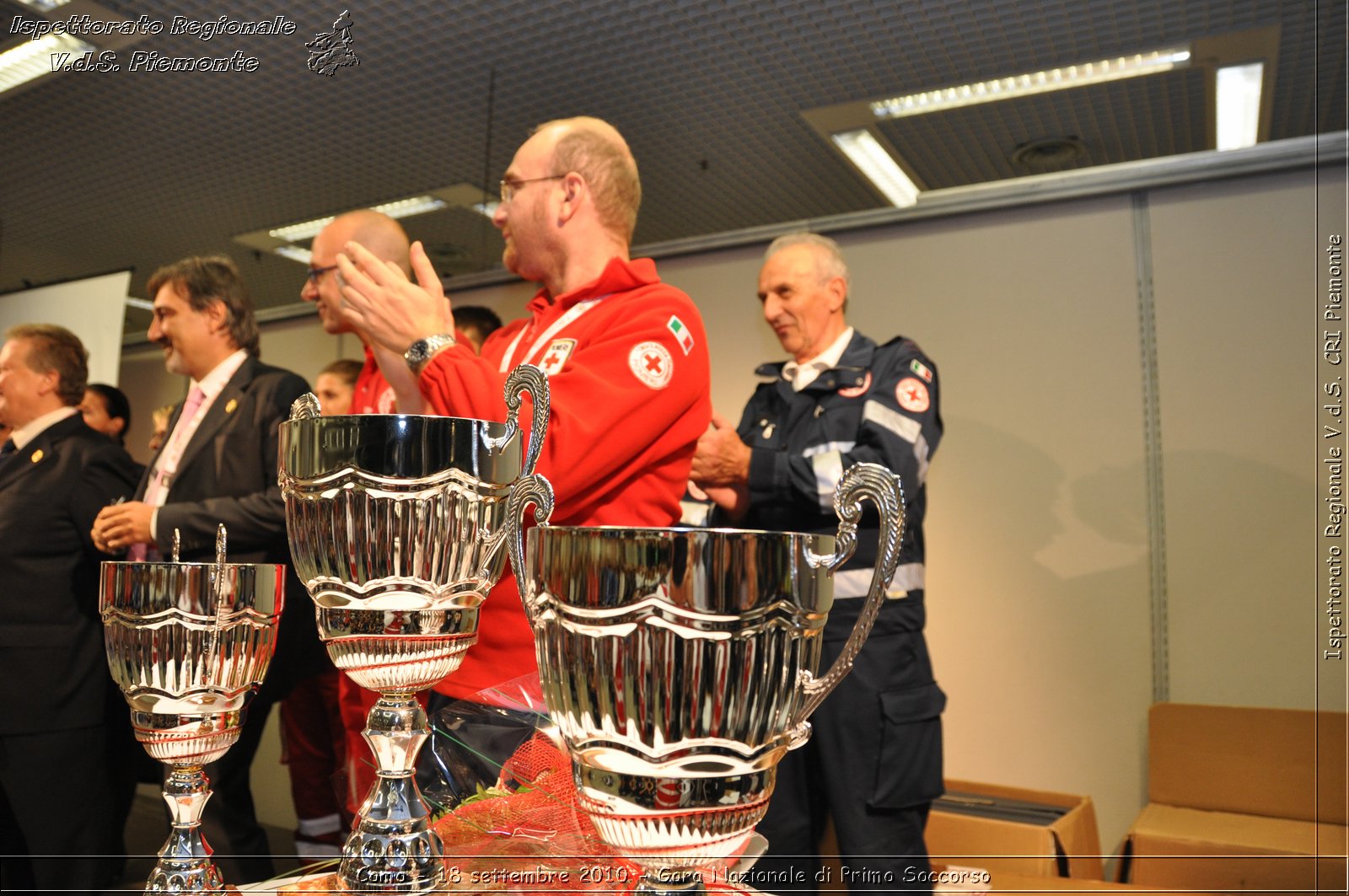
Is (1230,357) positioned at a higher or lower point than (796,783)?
higher

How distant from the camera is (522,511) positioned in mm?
401

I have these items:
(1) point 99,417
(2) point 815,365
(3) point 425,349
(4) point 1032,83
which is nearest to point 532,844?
(3) point 425,349

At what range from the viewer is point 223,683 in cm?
53

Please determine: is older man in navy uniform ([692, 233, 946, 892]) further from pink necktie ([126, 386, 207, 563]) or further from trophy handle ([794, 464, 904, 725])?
trophy handle ([794, 464, 904, 725])

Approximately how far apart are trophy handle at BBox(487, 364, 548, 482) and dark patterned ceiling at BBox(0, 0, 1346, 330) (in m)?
1.32

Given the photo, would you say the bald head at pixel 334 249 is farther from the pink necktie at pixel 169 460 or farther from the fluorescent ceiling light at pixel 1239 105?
the fluorescent ceiling light at pixel 1239 105

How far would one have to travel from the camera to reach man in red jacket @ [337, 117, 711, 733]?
2.50 feet

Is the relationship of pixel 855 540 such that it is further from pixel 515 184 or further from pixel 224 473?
pixel 224 473

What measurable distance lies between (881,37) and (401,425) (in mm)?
1801

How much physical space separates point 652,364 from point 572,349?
4.8 inches

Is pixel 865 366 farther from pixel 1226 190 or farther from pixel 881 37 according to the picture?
pixel 1226 190

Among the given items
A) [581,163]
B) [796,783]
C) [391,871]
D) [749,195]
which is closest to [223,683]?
[391,871]

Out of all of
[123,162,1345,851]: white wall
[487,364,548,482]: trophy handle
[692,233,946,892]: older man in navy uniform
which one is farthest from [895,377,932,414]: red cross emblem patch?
[487,364,548,482]: trophy handle

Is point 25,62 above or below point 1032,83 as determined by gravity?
below
